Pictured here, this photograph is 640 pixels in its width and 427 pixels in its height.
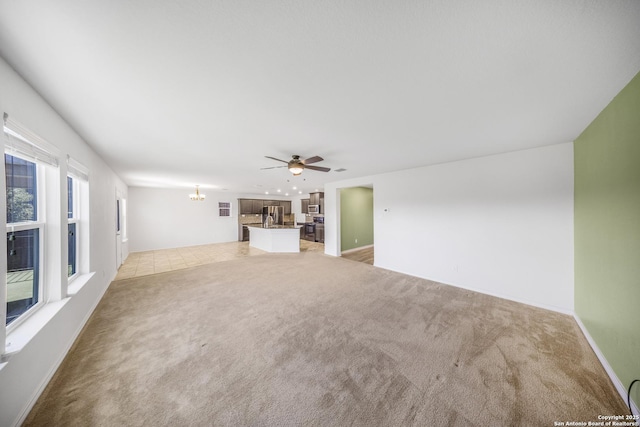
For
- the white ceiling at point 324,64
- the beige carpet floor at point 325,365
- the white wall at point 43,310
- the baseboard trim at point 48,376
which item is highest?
the white ceiling at point 324,64

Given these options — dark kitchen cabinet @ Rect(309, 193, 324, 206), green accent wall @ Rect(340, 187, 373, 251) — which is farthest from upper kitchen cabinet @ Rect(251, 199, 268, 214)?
green accent wall @ Rect(340, 187, 373, 251)

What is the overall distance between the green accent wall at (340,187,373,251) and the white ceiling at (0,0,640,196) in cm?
453

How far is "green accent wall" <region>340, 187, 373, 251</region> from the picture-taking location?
22.5 ft

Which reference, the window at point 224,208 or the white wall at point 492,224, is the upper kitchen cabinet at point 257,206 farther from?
the white wall at point 492,224

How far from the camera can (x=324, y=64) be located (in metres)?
1.31

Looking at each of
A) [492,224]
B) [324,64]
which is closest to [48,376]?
[324,64]

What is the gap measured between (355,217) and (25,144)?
681 cm

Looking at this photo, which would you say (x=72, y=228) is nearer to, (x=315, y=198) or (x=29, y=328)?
(x=29, y=328)

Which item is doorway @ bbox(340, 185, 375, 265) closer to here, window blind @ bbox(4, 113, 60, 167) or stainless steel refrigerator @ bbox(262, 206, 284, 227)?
stainless steel refrigerator @ bbox(262, 206, 284, 227)

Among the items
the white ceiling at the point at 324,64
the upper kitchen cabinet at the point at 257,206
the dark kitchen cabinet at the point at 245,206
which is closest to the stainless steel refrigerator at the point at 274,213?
the upper kitchen cabinet at the point at 257,206

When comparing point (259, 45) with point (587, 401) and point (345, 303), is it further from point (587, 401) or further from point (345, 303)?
point (587, 401)

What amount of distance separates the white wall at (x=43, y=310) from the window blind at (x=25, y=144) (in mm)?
64

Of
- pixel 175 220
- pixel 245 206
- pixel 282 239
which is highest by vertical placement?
pixel 245 206

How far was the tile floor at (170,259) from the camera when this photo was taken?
15.8 ft
